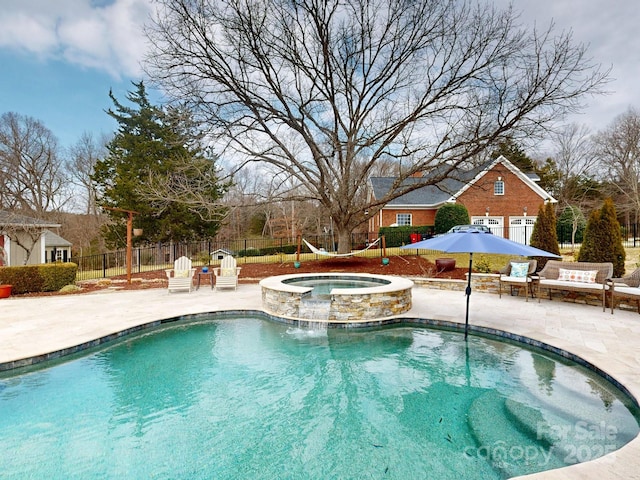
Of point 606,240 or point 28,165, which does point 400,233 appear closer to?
point 606,240

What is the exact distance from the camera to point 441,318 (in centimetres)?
679

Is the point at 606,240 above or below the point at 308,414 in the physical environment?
above

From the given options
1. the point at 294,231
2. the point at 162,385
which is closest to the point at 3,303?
the point at 162,385

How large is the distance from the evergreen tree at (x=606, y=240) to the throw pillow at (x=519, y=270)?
1923mm

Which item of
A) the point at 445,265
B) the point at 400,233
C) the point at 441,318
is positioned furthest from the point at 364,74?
the point at 441,318

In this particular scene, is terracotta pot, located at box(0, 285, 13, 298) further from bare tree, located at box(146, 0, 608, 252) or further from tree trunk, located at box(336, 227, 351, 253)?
tree trunk, located at box(336, 227, 351, 253)

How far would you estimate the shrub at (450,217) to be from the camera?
20183 millimetres

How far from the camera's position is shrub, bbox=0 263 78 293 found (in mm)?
10250

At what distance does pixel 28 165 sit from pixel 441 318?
27892 millimetres

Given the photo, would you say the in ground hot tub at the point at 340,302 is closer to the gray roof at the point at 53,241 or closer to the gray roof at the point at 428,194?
the gray roof at the point at 428,194

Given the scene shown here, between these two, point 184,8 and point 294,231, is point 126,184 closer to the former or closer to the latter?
point 184,8

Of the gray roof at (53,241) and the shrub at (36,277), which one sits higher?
the gray roof at (53,241)

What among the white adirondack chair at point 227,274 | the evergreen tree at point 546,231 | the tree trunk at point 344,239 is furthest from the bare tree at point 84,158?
the evergreen tree at point 546,231

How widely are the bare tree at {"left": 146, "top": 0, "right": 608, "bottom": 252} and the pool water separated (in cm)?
1001
